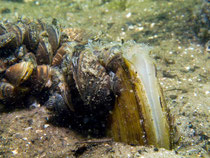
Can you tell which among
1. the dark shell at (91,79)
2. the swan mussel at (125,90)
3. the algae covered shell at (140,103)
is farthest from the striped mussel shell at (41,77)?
the algae covered shell at (140,103)

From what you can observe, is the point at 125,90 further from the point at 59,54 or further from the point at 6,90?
the point at 6,90

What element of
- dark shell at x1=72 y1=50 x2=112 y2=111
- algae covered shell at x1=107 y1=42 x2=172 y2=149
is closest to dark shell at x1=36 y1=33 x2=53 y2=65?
dark shell at x1=72 y1=50 x2=112 y2=111

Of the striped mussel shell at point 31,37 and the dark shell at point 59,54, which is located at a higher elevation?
the striped mussel shell at point 31,37

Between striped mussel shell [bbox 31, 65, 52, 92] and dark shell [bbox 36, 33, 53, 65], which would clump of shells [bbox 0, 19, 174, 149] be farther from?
dark shell [bbox 36, 33, 53, 65]

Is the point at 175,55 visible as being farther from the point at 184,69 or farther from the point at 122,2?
the point at 122,2

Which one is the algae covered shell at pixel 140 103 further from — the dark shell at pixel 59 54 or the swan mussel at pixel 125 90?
the dark shell at pixel 59 54

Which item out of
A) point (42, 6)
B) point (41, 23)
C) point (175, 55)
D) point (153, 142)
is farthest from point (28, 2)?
point (153, 142)

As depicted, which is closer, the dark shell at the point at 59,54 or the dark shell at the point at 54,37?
the dark shell at the point at 59,54

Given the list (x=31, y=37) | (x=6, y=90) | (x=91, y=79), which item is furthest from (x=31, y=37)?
(x=91, y=79)
